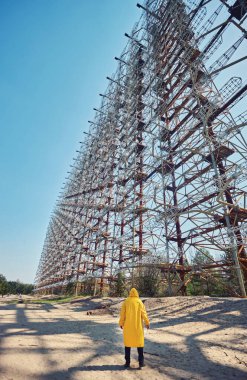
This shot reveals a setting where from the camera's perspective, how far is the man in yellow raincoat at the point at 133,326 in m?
3.24

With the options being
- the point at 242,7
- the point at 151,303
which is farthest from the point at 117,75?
the point at 151,303

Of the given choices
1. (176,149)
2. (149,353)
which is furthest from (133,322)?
(176,149)

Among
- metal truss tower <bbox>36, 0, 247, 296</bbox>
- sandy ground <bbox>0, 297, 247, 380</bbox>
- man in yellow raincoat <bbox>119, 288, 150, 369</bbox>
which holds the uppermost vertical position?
metal truss tower <bbox>36, 0, 247, 296</bbox>

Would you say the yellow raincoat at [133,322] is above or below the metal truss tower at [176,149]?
below

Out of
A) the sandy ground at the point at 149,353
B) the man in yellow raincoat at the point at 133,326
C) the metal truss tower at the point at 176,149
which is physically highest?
the metal truss tower at the point at 176,149

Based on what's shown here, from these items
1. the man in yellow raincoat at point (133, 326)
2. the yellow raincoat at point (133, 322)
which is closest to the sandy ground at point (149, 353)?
the man in yellow raincoat at point (133, 326)

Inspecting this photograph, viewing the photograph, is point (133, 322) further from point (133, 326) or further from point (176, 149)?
point (176, 149)

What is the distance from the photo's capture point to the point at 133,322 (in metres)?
3.40

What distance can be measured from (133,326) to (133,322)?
0.17 ft

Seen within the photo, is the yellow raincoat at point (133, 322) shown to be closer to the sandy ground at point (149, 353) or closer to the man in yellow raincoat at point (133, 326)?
the man in yellow raincoat at point (133, 326)

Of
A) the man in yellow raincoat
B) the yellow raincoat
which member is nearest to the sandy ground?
the man in yellow raincoat

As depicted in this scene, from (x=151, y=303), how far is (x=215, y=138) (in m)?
7.57

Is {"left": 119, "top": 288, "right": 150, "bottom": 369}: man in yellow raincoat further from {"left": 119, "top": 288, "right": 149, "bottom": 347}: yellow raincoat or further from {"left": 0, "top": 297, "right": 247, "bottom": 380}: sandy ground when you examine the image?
{"left": 0, "top": 297, "right": 247, "bottom": 380}: sandy ground

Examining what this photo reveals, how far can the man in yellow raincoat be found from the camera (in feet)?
10.6
